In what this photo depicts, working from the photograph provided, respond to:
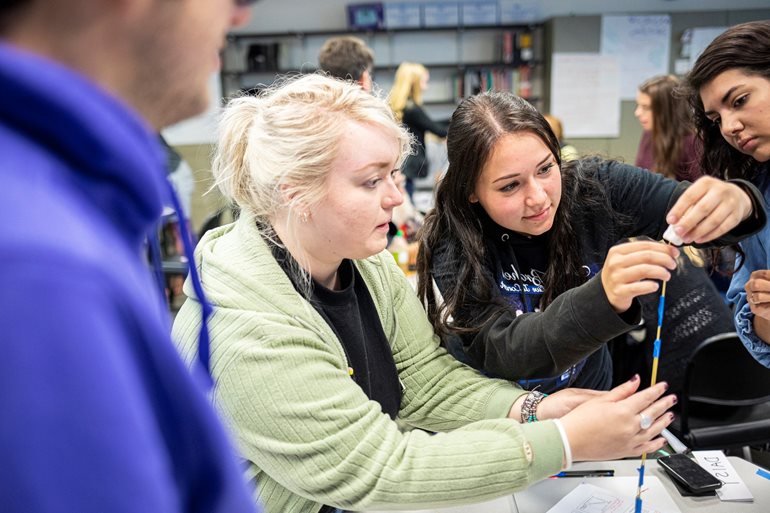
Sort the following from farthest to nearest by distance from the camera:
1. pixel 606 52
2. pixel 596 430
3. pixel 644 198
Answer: pixel 606 52 < pixel 644 198 < pixel 596 430

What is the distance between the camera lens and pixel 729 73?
4.30ft

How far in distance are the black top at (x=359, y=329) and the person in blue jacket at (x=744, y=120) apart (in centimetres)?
84

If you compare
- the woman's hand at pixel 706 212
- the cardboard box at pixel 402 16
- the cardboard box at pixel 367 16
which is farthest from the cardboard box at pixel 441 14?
the woman's hand at pixel 706 212

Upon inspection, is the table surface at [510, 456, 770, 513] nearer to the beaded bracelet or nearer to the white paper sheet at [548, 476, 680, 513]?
the white paper sheet at [548, 476, 680, 513]

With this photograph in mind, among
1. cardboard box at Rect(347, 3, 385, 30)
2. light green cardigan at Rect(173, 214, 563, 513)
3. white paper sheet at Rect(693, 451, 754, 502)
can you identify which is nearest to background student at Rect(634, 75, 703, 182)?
white paper sheet at Rect(693, 451, 754, 502)

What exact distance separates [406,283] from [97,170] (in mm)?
1185

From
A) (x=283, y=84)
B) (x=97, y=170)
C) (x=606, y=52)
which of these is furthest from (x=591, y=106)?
(x=97, y=170)

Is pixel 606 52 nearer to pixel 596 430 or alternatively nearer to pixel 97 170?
pixel 596 430

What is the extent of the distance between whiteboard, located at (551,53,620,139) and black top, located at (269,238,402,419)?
6.17 metres

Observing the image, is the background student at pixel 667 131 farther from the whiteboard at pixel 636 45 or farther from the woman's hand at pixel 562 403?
the whiteboard at pixel 636 45

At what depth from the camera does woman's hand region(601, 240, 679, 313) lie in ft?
3.41

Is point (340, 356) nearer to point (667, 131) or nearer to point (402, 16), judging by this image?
point (667, 131)

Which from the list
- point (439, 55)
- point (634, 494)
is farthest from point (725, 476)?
point (439, 55)

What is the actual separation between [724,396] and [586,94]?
18.1ft
